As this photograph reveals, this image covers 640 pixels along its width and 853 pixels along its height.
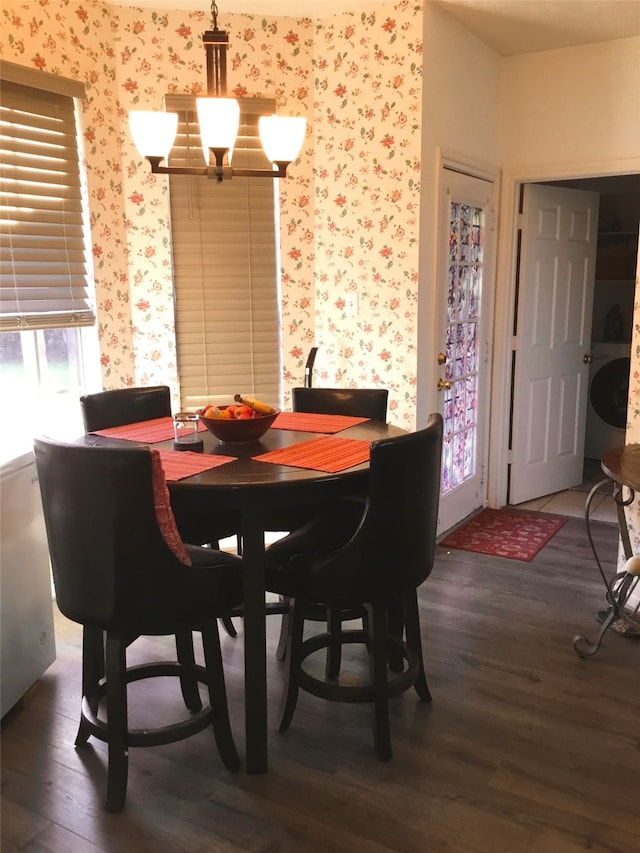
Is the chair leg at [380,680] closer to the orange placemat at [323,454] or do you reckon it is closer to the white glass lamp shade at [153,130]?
the orange placemat at [323,454]

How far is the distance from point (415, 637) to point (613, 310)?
13.9ft

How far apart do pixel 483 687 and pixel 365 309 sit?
1967 mm

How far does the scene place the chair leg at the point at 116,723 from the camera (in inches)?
78.4

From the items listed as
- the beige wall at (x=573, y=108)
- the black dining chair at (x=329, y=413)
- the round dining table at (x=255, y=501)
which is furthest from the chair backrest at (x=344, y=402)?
the beige wall at (x=573, y=108)

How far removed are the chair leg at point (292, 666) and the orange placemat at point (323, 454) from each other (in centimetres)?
48

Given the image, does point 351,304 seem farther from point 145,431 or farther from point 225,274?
point 145,431

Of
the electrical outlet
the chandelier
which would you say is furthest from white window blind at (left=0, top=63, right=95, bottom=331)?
the electrical outlet

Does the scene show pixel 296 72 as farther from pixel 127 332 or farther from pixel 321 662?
pixel 321 662

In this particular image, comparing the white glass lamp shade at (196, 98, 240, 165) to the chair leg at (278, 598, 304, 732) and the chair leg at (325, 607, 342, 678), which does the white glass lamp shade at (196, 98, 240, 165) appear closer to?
the chair leg at (278, 598, 304, 732)

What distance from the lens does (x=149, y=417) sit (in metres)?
3.05

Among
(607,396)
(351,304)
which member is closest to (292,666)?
(351,304)

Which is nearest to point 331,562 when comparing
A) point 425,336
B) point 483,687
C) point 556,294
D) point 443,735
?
point 443,735

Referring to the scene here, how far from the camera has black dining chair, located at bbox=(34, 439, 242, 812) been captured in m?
1.85

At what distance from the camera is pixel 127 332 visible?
3691 millimetres
